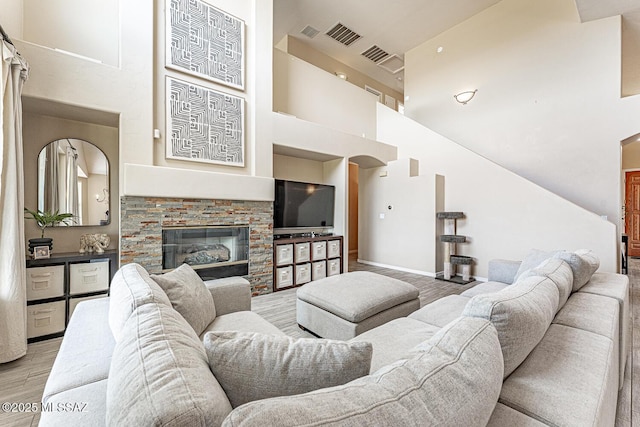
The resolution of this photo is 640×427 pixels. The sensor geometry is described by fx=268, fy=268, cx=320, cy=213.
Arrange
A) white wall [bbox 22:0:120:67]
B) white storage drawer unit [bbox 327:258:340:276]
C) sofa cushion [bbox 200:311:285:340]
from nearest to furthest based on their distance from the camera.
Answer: sofa cushion [bbox 200:311:285:340] < white wall [bbox 22:0:120:67] < white storage drawer unit [bbox 327:258:340:276]

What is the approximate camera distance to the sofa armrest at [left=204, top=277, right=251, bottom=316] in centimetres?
199

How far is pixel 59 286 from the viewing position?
2541mm

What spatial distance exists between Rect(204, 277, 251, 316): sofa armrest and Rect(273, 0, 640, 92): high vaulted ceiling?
5.05 metres

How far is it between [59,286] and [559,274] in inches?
157

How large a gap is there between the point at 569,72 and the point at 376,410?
19.6 feet

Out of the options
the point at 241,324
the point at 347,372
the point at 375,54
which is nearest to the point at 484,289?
the point at 241,324

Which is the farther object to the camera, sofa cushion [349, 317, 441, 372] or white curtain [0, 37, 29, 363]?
white curtain [0, 37, 29, 363]

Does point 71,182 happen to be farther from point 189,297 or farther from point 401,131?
point 401,131

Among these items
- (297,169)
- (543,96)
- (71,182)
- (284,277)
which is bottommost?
(284,277)

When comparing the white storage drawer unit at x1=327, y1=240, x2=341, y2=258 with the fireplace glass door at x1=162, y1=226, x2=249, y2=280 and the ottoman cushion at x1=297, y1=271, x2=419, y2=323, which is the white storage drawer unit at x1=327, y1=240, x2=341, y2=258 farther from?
the ottoman cushion at x1=297, y1=271, x2=419, y2=323

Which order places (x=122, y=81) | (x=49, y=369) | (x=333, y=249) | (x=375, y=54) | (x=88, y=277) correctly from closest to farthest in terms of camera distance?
(x=49, y=369)
(x=88, y=277)
(x=122, y=81)
(x=333, y=249)
(x=375, y=54)

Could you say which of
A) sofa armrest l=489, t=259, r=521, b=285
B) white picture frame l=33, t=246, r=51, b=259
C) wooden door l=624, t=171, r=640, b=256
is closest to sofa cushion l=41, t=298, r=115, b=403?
white picture frame l=33, t=246, r=51, b=259

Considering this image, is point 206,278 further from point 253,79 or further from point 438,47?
point 438,47

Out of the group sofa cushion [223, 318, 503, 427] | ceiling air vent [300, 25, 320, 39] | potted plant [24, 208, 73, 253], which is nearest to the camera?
sofa cushion [223, 318, 503, 427]
